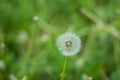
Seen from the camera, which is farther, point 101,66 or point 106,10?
point 106,10

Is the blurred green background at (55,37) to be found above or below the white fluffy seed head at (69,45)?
above

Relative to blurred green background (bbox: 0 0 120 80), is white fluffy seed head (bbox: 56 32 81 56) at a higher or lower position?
lower

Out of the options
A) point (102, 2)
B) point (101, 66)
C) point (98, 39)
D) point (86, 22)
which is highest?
point (102, 2)

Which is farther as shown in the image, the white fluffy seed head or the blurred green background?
the blurred green background

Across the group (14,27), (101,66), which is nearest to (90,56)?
(101,66)

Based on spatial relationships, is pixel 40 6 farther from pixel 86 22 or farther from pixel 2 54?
pixel 2 54
